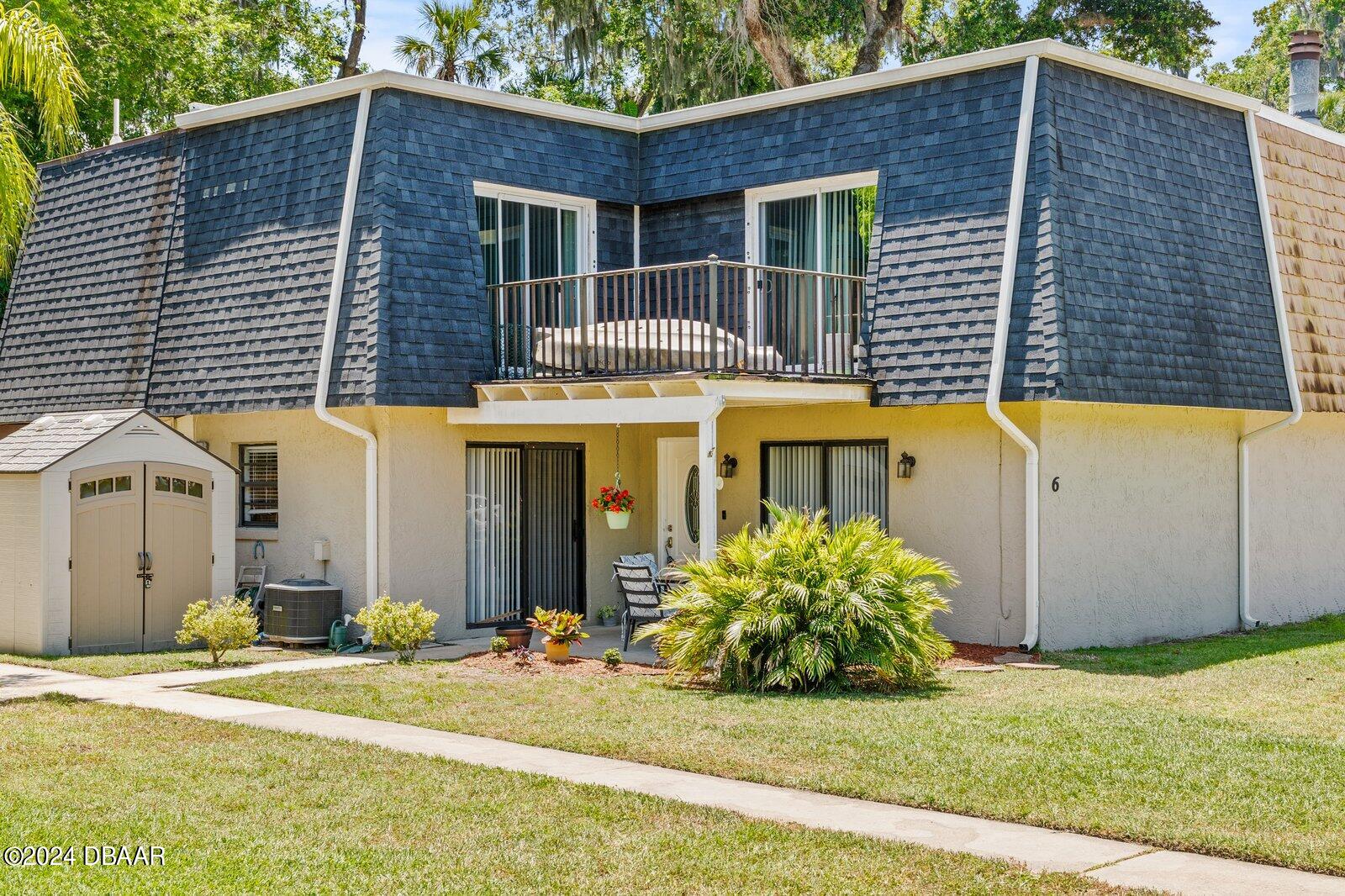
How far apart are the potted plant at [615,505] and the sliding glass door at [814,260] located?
2351 mm

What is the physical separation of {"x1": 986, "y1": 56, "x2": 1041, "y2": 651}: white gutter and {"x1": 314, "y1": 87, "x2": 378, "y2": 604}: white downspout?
6380mm

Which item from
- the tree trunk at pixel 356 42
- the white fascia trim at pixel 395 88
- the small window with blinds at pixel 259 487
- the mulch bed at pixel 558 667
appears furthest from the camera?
the tree trunk at pixel 356 42

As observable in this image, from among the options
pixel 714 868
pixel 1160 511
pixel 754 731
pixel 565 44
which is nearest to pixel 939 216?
pixel 1160 511

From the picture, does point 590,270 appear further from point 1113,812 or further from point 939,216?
point 1113,812

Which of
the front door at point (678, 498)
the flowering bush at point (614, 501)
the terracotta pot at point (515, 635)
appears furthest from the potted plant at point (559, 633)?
the front door at point (678, 498)

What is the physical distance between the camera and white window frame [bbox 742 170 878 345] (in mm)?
15750

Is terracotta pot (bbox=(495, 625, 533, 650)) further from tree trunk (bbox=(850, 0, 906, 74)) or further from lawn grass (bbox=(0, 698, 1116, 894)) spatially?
tree trunk (bbox=(850, 0, 906, 74))

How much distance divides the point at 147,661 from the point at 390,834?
748cm

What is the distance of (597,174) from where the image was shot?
1741cm

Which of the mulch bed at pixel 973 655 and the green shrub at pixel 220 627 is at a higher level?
the green shrub at pixel 220 627

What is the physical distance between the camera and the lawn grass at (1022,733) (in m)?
7.88

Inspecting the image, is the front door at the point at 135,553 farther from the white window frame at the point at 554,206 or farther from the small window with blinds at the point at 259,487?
the white window frame at the point at 554,206

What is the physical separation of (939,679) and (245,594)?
8156mm

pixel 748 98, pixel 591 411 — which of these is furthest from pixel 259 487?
pixel 748 98
